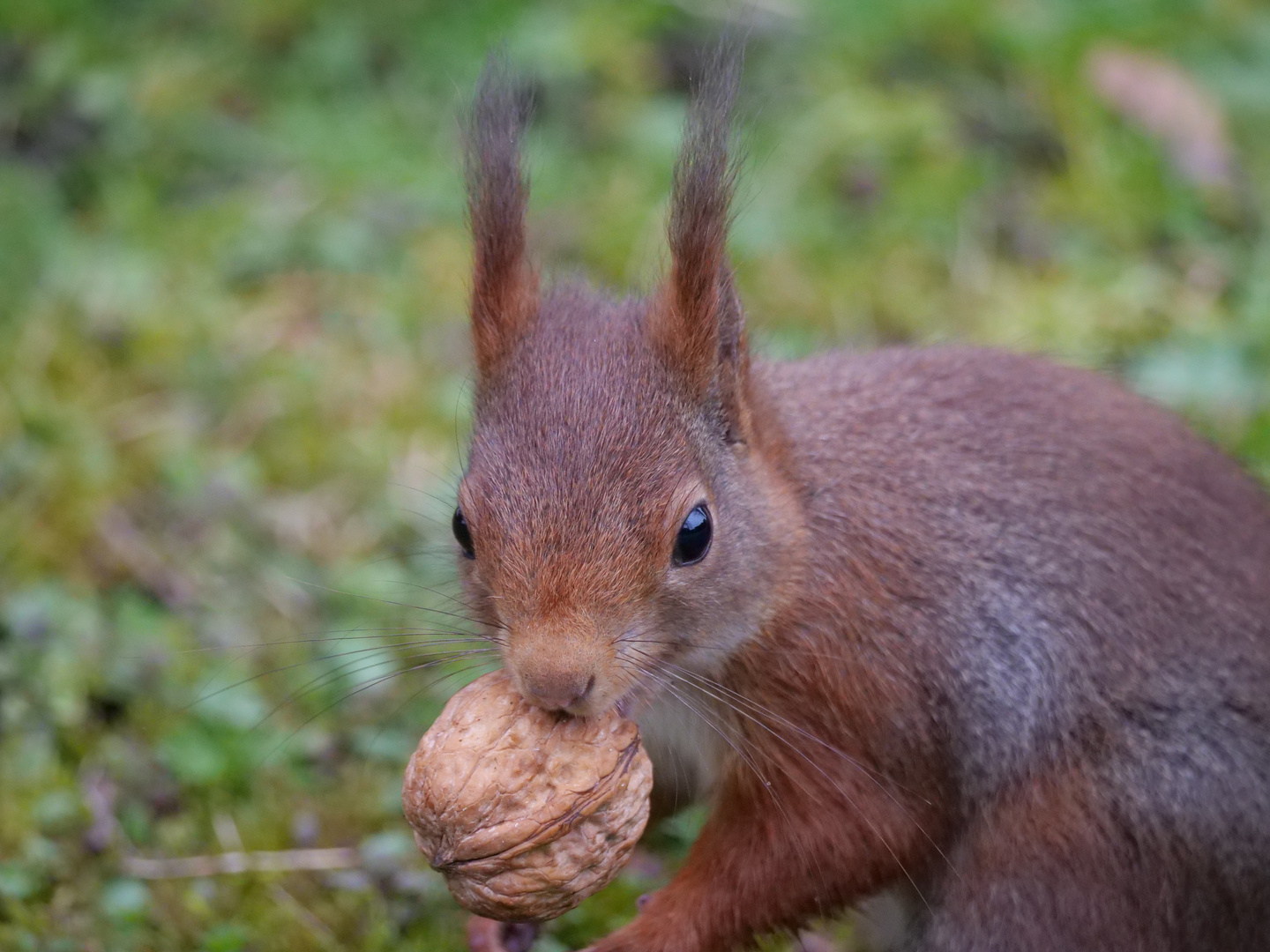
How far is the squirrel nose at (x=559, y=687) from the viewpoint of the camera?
189 cm

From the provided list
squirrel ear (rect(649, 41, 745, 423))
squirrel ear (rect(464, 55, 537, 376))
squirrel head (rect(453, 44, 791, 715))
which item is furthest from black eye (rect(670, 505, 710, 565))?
squirrel ear (rect(464, 55, 537, 376))

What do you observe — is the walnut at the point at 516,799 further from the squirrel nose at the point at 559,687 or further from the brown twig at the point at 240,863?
the brown twig at the point at 240,863

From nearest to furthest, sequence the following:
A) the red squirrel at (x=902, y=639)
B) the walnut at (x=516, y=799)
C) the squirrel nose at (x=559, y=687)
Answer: the squirrel nose at (x=559, y=687)
the walnut at (x=516, y=799)
the red squirrel at (x=902, y=639)

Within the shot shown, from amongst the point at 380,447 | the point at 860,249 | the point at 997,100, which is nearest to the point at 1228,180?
the point at 997,100

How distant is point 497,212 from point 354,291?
207 centimetres

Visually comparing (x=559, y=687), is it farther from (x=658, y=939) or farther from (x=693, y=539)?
(x=658, y=939)

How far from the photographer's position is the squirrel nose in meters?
1.89

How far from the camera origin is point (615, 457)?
2.02 metres

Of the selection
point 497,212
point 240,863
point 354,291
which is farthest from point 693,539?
point 354,291

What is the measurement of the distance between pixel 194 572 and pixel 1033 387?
1.85 metres

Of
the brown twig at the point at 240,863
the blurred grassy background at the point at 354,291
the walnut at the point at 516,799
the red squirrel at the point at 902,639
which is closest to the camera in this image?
the walnut at the point at 516,799

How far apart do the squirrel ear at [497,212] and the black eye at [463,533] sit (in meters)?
0.26

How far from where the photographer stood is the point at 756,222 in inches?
169

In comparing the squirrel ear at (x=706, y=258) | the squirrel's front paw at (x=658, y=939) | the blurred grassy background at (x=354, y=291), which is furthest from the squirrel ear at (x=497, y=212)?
the squirrel's front paw at (x=658, y=939)
